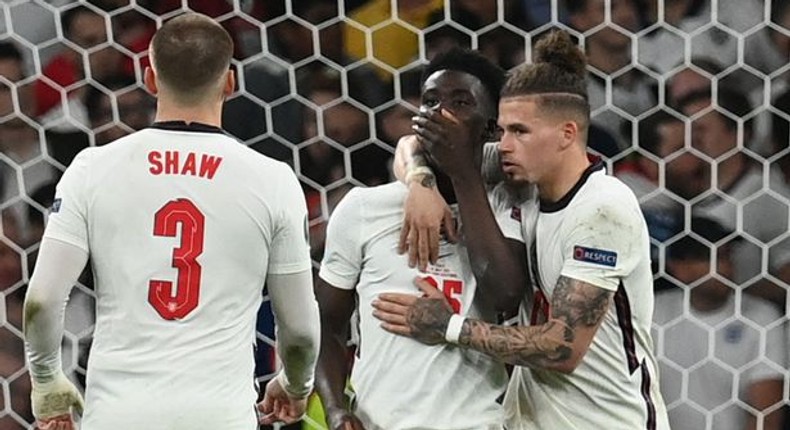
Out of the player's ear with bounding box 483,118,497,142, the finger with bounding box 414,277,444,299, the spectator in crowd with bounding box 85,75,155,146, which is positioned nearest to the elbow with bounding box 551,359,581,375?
the finger with bounding box 414,277,444,299

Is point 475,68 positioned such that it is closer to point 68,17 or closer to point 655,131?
point 655,131

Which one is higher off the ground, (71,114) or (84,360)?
(71,114)

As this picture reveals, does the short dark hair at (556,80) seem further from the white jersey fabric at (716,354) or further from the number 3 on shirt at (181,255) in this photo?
the white jersey fabric at (716,354)

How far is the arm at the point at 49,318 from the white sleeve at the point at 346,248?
52 cm

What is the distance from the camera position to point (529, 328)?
1.93m

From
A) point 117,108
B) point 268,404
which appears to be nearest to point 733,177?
point 268,404

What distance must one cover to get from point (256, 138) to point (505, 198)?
0.80 meters

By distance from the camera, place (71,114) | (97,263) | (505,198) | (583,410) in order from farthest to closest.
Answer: (71,114), (505,198), (583,410), (97,263)

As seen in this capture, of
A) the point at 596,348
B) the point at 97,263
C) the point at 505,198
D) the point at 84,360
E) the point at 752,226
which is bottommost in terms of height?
the point at 84,360

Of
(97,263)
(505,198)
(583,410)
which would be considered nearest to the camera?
(97,263)

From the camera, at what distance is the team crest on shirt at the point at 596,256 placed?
189cm

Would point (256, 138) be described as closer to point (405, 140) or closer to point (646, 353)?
point (405, 140)

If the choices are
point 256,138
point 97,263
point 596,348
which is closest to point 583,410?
point 596,348

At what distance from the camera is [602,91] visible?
2.66 m
